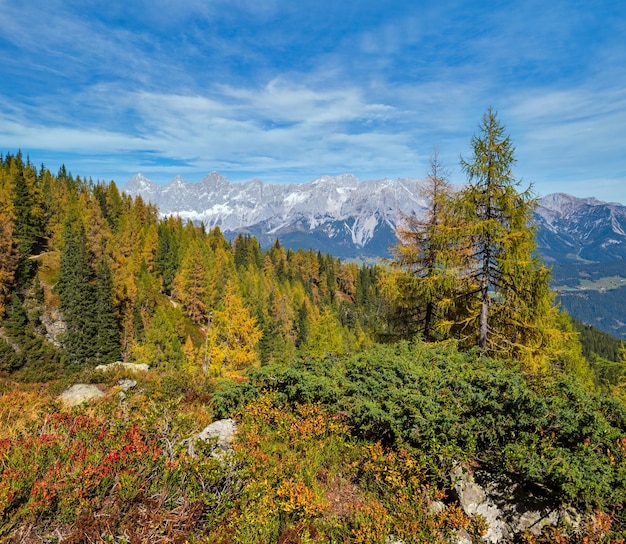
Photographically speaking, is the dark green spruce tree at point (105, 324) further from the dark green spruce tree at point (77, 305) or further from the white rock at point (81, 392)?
the white rock at point (81, 392)

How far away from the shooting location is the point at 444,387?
774 cm

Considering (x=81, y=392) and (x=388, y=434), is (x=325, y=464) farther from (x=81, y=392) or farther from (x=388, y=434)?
(x=81, y=392)

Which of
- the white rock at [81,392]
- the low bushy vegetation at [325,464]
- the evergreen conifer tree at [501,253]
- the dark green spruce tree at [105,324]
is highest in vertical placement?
the evergreen conifer tree at [501,253]

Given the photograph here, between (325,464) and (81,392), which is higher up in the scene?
(325,464)

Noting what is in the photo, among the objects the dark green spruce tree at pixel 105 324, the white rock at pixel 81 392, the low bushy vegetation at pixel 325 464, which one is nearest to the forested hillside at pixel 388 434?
the low bushy vegetation at pixel 325 464

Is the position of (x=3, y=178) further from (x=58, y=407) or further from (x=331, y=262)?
(x=331, y=262)

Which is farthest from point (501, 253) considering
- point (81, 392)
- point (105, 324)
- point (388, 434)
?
point (105, 324)

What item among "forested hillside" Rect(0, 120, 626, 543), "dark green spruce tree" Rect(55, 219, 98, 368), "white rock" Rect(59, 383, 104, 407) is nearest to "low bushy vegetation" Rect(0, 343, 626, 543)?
"forested hillside" Rect(0, 120, 626, 543)

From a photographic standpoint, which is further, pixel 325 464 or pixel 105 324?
pixel 105 324

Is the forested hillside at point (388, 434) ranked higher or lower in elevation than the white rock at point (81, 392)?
higher

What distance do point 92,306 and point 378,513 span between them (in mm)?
53841

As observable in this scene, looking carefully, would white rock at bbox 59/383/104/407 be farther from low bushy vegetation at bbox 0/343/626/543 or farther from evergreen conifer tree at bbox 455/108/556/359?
evergreen conifer tree at bbox 455/108/556/359

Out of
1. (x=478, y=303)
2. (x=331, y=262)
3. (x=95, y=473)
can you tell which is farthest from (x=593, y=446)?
(x=331, y=262)

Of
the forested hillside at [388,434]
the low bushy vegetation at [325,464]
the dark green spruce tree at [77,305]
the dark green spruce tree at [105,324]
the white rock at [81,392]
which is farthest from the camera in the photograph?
the dark green spruce tree at [105,324]
